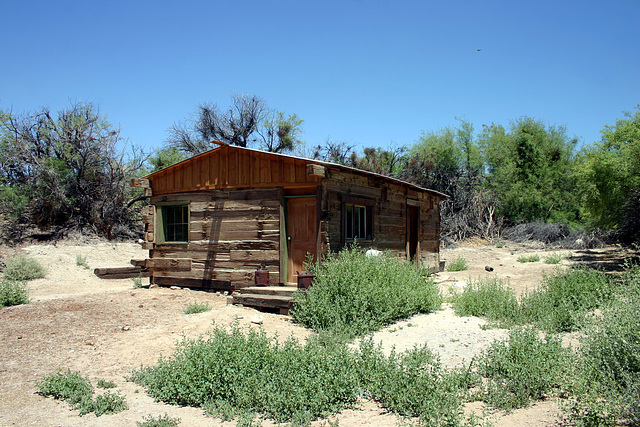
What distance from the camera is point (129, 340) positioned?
7.50 metres

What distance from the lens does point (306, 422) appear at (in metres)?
4.33

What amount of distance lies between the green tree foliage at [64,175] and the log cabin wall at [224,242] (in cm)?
1018

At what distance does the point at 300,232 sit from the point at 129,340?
420 centimetres

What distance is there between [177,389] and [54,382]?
146 centimetres

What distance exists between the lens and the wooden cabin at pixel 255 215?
1022 cm

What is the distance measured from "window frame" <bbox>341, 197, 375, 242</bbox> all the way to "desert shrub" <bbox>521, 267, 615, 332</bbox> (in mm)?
3793

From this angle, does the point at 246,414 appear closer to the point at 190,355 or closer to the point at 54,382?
the point at 190,355

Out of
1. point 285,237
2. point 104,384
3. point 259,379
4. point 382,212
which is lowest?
point 104,384

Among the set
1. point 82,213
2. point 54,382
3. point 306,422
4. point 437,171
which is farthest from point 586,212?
point 82,213

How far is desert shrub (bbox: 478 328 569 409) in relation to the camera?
15.2ft

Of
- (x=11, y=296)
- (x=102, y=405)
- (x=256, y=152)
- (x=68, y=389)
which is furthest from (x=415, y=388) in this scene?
(x=11, y=296)

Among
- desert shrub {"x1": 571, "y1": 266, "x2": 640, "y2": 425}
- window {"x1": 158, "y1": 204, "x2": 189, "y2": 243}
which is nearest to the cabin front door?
window {"x1": 158, "y1": 204, "x2": 189, "y2": 243}

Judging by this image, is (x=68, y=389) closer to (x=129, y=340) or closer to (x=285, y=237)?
(x=129, y=340)

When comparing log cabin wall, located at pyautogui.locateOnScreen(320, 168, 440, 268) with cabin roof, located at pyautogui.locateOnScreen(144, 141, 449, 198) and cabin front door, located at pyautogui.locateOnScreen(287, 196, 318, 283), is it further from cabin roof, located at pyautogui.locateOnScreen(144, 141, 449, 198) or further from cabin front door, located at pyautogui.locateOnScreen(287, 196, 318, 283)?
cabin front door, located at pyautogui.locateOnScreen(287, 196, 318, 283)
